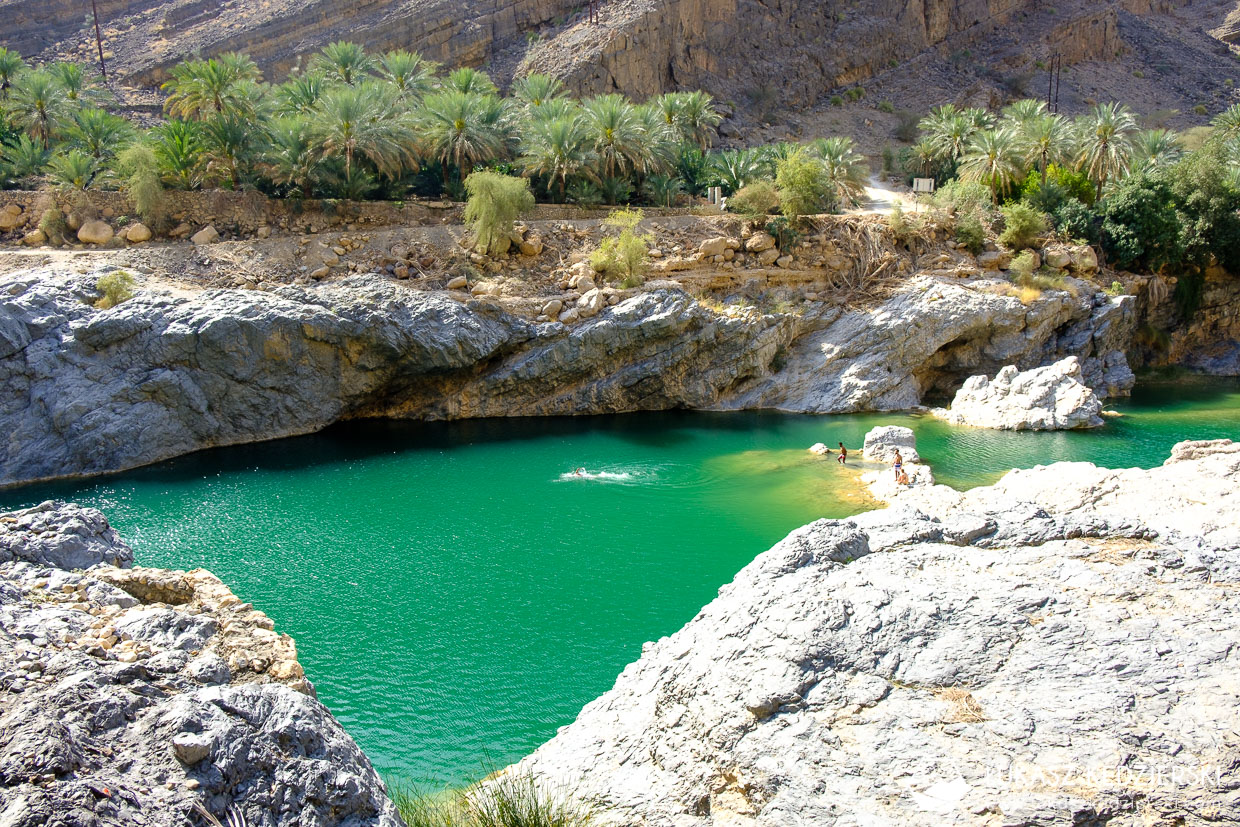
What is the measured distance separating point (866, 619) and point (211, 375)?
28.9 metres

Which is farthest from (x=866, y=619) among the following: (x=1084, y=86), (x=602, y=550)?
(x=1084, y=86)

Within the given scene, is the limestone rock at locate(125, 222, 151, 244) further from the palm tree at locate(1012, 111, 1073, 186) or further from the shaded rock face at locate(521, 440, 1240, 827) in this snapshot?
the palm tree at locate(1012, 111, 1073, 186)

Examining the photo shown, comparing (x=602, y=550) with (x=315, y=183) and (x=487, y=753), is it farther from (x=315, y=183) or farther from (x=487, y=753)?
(x=315, y=183)

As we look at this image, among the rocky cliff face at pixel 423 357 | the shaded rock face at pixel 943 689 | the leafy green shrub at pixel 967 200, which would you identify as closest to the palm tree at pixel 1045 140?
the leafy green shrub at pixel 967 200

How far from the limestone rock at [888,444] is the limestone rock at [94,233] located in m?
32.6

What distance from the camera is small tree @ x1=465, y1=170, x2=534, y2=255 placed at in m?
35.7

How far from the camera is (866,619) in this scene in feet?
30.0

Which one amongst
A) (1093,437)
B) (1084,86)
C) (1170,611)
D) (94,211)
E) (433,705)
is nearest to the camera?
(1170,611)

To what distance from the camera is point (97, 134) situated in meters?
39.1

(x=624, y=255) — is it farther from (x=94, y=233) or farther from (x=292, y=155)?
(x=94, y=233)

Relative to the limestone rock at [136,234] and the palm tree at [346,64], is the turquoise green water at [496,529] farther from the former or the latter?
the palm tree at [346,64]

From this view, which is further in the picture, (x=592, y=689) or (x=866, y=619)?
(x=592, y=689)

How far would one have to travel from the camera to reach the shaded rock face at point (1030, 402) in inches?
1222

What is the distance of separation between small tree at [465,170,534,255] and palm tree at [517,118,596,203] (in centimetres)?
283
